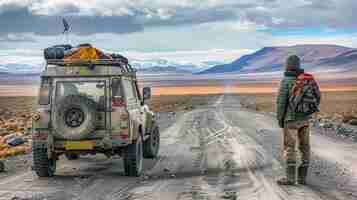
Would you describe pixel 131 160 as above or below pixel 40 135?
below

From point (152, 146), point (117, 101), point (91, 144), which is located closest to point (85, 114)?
point (91, 144)

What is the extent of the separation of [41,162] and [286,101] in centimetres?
494

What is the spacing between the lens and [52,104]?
1233 centimetres

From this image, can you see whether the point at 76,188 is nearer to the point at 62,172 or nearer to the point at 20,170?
the point at 62,172

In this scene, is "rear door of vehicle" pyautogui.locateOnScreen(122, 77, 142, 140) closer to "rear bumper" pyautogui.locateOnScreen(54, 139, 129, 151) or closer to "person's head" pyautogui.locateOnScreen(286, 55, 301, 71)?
"rear bumper" pyautogui.locateOnScreen(54, 139, 129, 151)

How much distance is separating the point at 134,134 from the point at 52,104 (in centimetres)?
170

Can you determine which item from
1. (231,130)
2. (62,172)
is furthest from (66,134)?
(231,130)

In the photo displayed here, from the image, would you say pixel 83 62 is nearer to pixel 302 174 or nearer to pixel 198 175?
pixel 198 175

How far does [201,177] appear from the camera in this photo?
39.8ft

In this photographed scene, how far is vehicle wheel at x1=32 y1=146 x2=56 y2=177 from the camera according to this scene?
1236cm

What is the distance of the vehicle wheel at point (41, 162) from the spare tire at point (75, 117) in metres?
0.64

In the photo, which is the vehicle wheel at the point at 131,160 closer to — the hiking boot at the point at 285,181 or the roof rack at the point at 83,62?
the roof rack at the point at 83,62

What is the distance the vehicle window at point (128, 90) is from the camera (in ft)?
41.6

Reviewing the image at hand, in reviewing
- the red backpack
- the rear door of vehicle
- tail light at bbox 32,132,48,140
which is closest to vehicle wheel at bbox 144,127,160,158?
the rear door of vehicle
